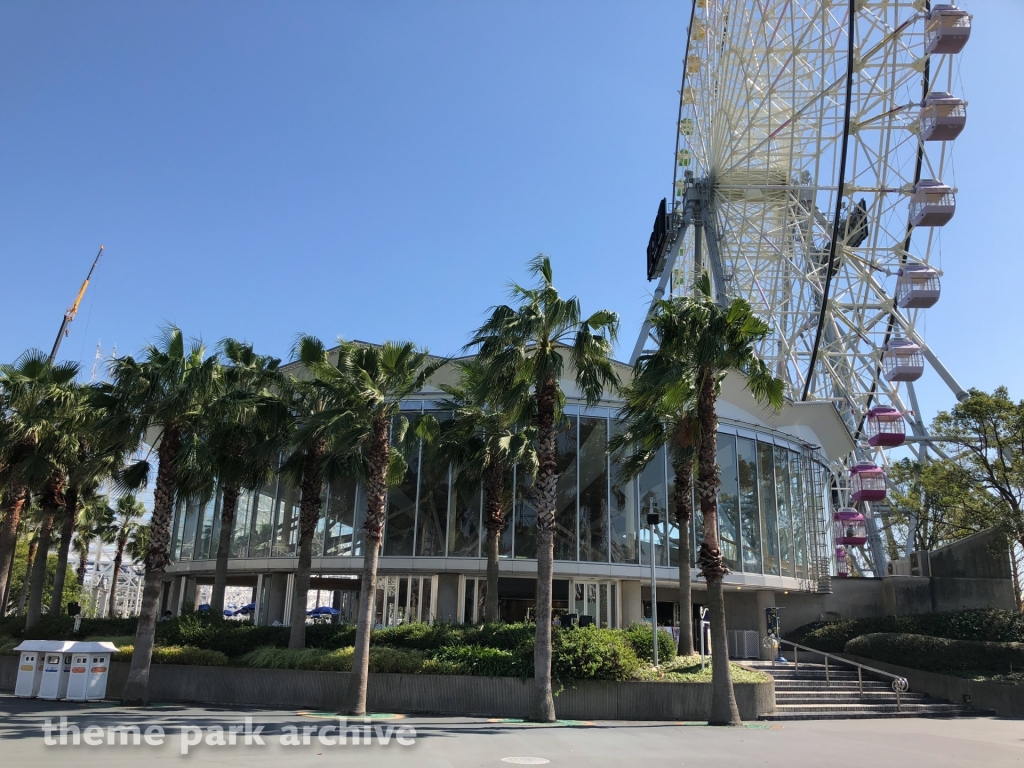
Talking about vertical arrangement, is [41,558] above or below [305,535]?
below

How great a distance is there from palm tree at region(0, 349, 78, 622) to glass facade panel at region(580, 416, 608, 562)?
54.3ft

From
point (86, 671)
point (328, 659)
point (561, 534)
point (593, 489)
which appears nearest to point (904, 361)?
point (593, 489)

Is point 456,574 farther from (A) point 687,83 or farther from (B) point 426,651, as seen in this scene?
(A) point 687,83

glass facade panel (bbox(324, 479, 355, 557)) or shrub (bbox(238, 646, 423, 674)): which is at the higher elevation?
glass facade panel (bbox(324, 479, 355, 557))

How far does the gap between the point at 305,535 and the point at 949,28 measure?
87.4ft

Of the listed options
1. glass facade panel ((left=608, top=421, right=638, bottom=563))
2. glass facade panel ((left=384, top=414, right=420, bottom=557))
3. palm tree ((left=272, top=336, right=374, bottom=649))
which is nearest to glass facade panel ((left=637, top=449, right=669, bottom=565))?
glass facade panel ((left=608, top=421, right=638, bottom=563))

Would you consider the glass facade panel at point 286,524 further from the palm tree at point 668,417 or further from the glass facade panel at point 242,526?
the palm tree at point 668,417

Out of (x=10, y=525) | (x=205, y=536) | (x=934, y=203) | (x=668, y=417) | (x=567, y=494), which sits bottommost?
(x=10, y=525)

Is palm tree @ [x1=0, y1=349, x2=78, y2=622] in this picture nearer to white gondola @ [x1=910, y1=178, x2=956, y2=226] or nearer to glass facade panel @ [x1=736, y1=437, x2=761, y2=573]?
glass facade panel @ [x1=736, y1=437, x2=761, y2=573]

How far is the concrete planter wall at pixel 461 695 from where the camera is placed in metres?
17.2

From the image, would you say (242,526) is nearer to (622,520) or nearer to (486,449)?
(486,449)

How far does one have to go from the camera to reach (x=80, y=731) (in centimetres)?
1306

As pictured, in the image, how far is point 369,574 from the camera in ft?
57.6

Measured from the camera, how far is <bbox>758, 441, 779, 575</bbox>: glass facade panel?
29.1 meters
